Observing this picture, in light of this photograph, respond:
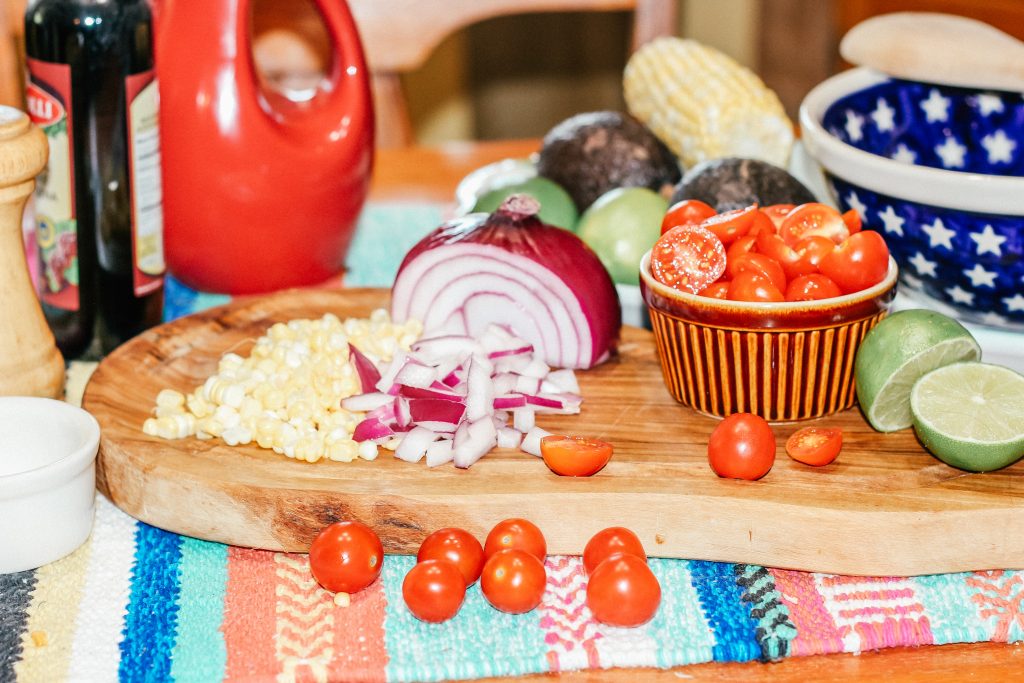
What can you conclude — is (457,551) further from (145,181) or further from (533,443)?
(145,181)

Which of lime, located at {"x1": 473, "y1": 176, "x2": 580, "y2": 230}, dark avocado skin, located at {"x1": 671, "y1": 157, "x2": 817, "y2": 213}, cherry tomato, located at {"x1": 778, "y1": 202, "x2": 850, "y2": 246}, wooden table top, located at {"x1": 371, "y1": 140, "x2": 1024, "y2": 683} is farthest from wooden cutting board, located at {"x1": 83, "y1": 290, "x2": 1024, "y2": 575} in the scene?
lime, located at {"x1": 473, "y1": 176, "x2": 580, "y2": 230}

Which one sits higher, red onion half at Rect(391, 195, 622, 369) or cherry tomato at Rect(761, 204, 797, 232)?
cherry tomato at Rect(761, 204, 797, 232)

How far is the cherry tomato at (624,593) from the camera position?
107cm

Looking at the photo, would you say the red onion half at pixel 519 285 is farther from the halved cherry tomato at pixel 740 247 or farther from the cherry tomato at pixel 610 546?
the cherry tomato at pixel 610 546

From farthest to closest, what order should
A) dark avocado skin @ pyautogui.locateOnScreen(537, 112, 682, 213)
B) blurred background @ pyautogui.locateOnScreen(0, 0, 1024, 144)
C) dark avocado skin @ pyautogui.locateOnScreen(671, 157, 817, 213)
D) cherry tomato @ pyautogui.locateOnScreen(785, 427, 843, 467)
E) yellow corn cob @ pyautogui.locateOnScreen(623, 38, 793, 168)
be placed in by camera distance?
blurred background @ pyautogui.locateOnScreen(0, 0, 1024, 144) < yellow corn cob @ pyautogui.locateOnScreen(623, 38, 793, 168) < dark avocado skin @ pyautogui.locateOnScreen(537, 112, 682, 213) < dark avocado skin @ pyautogui.locateOnScreen(671, 157, 817, 213) < cherry tomato @ pyautogui.locateOnScreen(785, 427, 843, 467)

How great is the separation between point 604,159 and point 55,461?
1.03 m

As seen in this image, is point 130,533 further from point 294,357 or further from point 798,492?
point 798,492

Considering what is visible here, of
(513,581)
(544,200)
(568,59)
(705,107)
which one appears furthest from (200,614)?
(568,59)

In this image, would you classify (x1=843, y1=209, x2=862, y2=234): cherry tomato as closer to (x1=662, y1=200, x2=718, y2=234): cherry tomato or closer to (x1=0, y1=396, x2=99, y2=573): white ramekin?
(x1=662, y1=200, x2=718, y2=234): cherry tomato

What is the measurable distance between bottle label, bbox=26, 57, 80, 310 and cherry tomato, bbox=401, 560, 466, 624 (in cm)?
74

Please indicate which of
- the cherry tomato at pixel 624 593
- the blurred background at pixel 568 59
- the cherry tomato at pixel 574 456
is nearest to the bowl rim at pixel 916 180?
the cherry tomato at pixel 574 456

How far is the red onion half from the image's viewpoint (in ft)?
4.99

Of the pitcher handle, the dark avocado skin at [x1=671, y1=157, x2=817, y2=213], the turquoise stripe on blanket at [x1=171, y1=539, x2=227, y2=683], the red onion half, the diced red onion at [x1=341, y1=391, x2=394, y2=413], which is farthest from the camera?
the pitcher handle

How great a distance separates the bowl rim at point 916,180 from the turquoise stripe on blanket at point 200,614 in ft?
2.96
